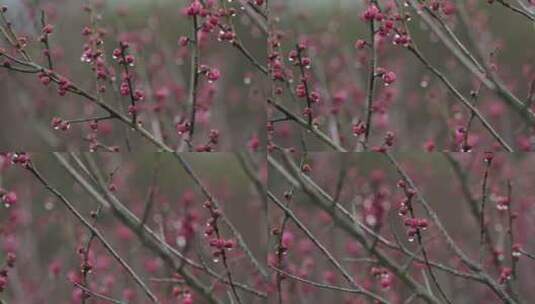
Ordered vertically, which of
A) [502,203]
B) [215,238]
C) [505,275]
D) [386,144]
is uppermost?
[386,144]

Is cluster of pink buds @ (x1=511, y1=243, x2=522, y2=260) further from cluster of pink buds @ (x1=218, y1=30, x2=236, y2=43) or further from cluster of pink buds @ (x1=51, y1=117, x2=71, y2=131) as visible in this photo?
cluster of pink buds @ (x1=51, y1=117, x2=71, y2=131)

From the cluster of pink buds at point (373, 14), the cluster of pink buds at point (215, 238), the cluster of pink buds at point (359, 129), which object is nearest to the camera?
the cluster of pink buds at point (373, 14)

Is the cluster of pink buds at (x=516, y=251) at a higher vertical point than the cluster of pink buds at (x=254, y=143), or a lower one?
lower

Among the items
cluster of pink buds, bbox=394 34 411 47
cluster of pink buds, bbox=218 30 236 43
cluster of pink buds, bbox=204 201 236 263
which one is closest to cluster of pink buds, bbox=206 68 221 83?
cluster of pink buds, bbox=218 30 236 43

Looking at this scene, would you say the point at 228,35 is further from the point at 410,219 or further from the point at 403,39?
the point at 410,219

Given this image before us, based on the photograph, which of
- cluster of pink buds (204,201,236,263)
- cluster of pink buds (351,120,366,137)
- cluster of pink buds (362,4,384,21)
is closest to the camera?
cluster of pink buds (362,4,384,21)

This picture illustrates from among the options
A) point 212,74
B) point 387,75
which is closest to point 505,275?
point 387,75

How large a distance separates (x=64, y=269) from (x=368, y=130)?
1456 mm

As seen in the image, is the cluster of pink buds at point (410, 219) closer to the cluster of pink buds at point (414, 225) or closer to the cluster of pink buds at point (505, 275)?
the cluster of pink buds at point (414, 225)

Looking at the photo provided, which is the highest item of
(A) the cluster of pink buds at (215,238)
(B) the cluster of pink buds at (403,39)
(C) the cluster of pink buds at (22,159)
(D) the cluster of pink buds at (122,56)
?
(B) the cluster of pink buds at (403,39)

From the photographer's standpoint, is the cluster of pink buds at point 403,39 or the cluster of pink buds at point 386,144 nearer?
the cluster of pink buds at point 403,39

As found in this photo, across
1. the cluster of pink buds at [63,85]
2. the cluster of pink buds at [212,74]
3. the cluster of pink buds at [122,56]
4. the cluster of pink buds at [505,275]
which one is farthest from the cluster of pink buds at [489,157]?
the cluster of pink buds at [63,85]

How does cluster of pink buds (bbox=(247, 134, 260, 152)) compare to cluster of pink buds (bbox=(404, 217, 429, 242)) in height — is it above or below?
above

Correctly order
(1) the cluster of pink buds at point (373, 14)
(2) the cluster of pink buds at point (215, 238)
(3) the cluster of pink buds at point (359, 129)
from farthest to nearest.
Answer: (3) the cluster of pink buds at point (359, 129) → (2) the cluster of pink buds at point (215, 238) → (1) the cluster of pink buds at point (373, 14)
